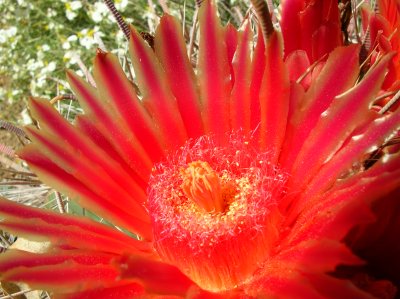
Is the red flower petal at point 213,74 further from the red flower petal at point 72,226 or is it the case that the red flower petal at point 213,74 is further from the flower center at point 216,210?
the red flower petal at point 72,226

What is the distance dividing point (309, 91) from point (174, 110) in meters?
0.18

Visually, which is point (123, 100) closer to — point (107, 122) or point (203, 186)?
point (107, 122)

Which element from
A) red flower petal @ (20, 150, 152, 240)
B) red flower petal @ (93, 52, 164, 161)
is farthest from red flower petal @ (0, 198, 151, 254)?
red flower petal @ (93, 52, 164, 161)

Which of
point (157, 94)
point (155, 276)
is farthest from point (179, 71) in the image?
point (155, 276)

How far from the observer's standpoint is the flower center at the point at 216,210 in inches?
26.3

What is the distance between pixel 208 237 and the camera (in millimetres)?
686

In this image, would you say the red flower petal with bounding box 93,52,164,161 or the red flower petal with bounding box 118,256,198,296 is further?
the red flower petal with bounding box 93,52,164,161

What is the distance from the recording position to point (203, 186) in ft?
2.30

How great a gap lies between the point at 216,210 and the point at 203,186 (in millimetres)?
49

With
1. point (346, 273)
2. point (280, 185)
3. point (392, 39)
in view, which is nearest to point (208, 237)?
point (280, 185)

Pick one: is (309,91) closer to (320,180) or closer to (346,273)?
(320,180)

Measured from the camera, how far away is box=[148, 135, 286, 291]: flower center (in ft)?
2.19

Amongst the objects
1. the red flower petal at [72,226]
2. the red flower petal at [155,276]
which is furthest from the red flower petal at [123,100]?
the red flower petal at [155,276]

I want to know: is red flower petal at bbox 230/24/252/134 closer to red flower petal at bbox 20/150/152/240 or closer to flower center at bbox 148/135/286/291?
flower center at bbox 148/135/286/291
